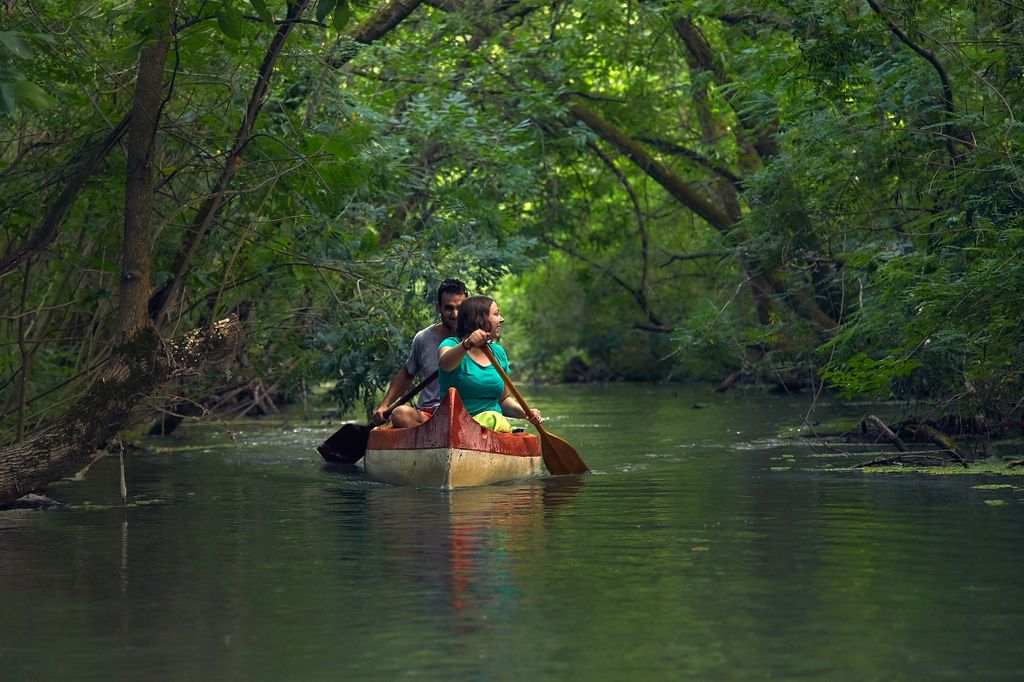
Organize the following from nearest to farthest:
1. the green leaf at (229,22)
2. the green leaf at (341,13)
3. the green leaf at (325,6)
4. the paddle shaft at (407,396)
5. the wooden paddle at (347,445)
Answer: the green leaf at (325,6) < the green leaf at (341,13) < the green leaf at (229,22) < the paddle shaft at (407,396) < the wooden paddle at (347,445)

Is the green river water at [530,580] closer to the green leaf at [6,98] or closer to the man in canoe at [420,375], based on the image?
the man in canoe at [420,375]

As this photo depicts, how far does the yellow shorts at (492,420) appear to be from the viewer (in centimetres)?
1460

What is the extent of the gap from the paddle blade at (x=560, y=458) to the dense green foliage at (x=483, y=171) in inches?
81.1

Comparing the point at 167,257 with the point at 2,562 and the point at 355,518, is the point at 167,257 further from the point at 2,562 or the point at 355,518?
Answer: the point at 2,562

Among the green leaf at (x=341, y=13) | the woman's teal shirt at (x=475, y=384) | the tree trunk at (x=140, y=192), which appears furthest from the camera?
the woman's teal shirt at (x=475, y=384)

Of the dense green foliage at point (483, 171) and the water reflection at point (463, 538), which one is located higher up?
the dense green foliage at point (483, 171)

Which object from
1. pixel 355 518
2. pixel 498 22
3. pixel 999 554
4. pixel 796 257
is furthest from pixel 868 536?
pixel 498 22

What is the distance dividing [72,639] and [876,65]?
13119 millimetres

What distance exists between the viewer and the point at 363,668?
602cm

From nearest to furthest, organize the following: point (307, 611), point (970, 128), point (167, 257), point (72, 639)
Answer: point (72, 639), point (307, 611), point (167, 257), point (970, 128)

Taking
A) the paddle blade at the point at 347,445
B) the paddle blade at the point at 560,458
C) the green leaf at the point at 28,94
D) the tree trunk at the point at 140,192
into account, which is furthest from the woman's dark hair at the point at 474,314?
the green leaf at the point at 28,94

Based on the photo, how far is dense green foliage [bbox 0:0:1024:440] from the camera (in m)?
12.5

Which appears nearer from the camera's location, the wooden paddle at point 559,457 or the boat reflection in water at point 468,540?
the boat reflection in water at point 468,540

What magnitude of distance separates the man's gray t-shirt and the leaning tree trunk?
4.35 meters
